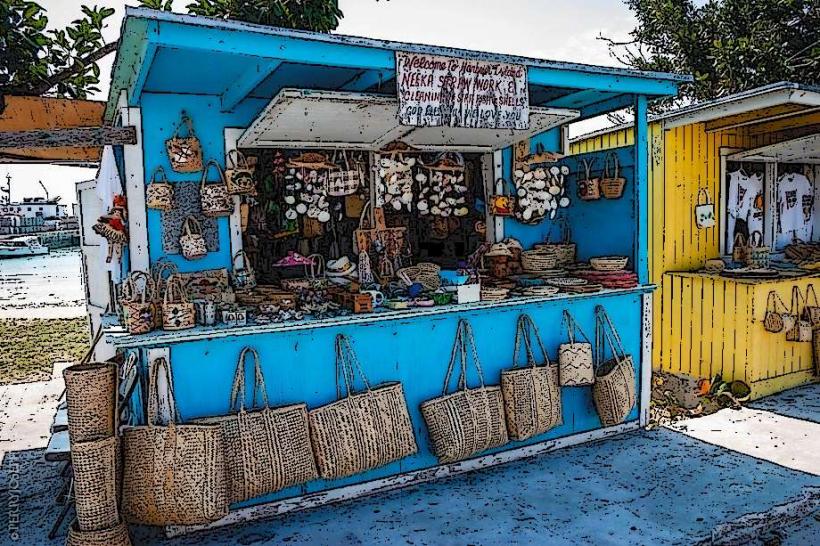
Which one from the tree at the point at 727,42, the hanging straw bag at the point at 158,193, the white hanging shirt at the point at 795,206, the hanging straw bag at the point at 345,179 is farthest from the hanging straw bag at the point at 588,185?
the tree at the point at 727,42

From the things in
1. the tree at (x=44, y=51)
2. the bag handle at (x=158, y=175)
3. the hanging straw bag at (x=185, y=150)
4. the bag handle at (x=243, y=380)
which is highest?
the tree at (x=44, y=51)

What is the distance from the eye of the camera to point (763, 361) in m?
7.10

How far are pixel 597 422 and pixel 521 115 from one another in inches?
113

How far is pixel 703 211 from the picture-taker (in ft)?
26.2

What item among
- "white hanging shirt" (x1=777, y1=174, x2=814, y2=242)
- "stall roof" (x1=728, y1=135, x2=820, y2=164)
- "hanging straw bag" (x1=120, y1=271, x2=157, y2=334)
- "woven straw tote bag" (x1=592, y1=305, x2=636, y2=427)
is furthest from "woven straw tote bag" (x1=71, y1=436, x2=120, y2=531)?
"white hanging shirt" (x1=777, y1=174, x2=814, y2=242)

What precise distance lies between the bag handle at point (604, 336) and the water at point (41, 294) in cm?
1037

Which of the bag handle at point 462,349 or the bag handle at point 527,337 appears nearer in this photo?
the bag handle at point 462,349

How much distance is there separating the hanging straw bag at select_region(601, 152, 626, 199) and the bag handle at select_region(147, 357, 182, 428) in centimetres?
421

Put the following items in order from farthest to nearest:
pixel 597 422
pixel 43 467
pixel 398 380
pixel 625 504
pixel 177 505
A: pixel 597 422, pixel 43 467, pixel 398 380, pixel 625 504, pixel 177 505

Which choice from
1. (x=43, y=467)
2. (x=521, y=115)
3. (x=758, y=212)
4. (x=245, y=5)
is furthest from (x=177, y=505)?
(x=758, y=212)

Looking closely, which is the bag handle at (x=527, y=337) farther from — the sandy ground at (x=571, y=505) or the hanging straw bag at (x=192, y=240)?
the hanging straw bag at (x=192, y=240)

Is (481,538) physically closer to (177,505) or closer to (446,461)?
(446,461)

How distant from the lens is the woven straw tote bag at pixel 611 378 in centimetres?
565

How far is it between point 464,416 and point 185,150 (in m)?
2.93
